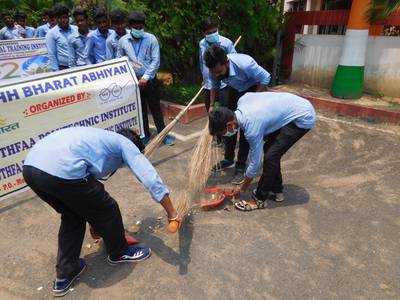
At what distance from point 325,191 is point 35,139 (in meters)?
3.54

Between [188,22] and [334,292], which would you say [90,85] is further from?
[334,292]

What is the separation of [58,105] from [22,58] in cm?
557

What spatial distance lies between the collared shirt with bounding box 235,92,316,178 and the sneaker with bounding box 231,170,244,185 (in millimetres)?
1049

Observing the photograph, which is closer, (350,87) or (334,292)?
(334,292)

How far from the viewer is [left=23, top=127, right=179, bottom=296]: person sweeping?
241 cm

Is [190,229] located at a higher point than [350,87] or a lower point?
lower

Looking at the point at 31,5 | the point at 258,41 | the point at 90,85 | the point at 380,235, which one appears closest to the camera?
the point at 380,235

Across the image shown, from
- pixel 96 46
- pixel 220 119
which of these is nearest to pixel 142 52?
pixel 96 46

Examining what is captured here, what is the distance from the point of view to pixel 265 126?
3.33 meters

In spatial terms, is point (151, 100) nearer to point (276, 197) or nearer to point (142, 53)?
point (142, 53)

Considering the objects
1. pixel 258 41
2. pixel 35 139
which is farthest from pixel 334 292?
pixel 258 41

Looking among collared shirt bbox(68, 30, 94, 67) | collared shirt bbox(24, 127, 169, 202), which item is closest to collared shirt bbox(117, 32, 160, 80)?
collared shirt bbox(68, 30, 94, 67)

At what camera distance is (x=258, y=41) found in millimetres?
8062

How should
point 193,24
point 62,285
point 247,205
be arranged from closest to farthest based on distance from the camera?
1. point 62,285
2. point 247,205
3. point 193,24
